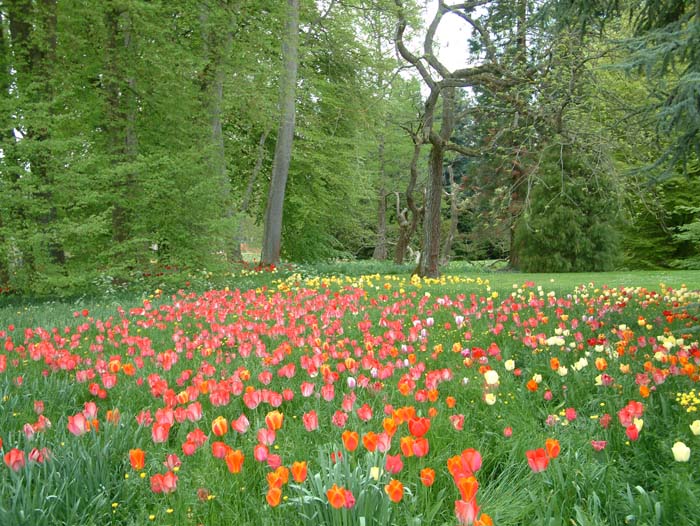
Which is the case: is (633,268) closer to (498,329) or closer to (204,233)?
(204,233)

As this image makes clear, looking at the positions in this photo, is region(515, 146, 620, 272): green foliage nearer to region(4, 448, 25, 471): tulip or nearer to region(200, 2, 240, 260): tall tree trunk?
region(200, 2, 240, 260): tall tree trunk

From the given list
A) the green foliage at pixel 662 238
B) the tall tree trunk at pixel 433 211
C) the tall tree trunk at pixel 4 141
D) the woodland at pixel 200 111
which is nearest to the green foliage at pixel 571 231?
the green foliage at pixel 662 238

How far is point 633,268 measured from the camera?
20188mm

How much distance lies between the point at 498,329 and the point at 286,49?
1199 centimetres

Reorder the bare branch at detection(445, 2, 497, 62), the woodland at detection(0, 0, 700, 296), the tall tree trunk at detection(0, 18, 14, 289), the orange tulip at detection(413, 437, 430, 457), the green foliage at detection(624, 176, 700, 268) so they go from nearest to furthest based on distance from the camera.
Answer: the orange tulip at detection(413, 437, 430, 457) → the woodland at detection(0, 0, 700, 296) → the tall tree trunk at detection(0, 18, 14, 289) → the bare branch at detection(445, 2, 497, 62) → the green foliage at detection(624, 176, 700, 268)

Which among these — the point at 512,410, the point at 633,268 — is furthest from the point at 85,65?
the point at 633,268

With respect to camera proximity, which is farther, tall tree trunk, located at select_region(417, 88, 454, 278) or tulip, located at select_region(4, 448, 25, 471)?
tall tree trunk, located at select_region(417, 88, 454, 278)

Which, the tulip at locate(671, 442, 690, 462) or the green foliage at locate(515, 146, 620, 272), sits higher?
the green foliage at locate(515, 146, 620, 272)

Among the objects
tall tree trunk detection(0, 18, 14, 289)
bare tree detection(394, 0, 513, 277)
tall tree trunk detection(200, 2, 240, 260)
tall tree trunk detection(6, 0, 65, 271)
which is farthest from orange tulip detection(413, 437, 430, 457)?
bare tree detection(394, 0, 513, 277)

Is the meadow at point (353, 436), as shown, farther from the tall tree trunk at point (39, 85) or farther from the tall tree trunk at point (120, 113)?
the tall tree trunk at point (120, 113)

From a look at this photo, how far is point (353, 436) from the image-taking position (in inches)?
68.4

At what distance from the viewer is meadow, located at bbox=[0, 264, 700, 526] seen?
1.64m

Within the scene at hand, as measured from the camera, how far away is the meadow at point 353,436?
164cm

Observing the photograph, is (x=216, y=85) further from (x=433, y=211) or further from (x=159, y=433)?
(x=159, y=433)
